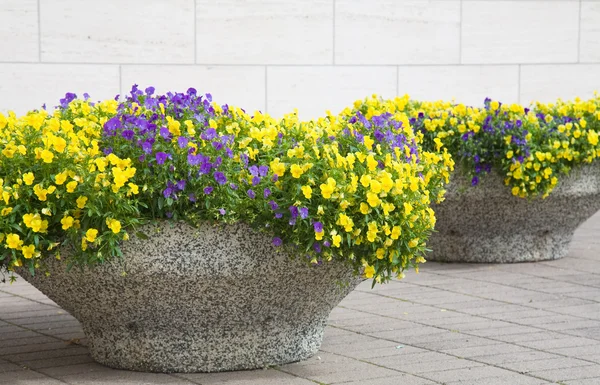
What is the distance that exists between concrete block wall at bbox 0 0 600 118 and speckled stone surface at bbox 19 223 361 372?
3864 millimetres

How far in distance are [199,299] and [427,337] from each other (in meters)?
1.55

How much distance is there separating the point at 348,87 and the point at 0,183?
5.87 m

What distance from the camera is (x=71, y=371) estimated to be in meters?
4.73

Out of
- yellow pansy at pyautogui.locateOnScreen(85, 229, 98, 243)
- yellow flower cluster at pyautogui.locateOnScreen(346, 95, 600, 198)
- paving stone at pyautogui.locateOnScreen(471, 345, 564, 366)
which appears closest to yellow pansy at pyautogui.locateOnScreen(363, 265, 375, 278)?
paving stone at pyautogui.locateOnScreen(471, 345, 564, 366)

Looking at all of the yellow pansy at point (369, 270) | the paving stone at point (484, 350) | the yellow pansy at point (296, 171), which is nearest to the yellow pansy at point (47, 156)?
the yellow pansy at point (296, 171)

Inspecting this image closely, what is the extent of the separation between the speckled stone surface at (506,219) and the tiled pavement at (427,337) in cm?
25

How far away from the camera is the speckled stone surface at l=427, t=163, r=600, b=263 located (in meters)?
7.47

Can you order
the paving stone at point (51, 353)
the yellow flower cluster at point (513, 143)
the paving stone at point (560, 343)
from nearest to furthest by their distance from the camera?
the paving stone at point (51, 353) < the paving stone at point (560, 343) < the yellow flower cluster at point (513, 143)

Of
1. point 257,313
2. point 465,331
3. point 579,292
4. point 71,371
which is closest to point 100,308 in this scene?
point 71,371

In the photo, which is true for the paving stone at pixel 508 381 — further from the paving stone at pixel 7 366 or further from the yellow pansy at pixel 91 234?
the paving stone at pixel 7 366

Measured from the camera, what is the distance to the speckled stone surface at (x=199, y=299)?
4.34 m

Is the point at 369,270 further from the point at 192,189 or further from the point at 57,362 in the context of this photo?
the point at 57,362

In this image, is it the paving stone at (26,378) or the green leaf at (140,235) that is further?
the paving stone at (26,378)

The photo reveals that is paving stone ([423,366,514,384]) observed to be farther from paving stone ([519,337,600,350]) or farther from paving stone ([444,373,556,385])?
paving stone ([519,337,600,350])
